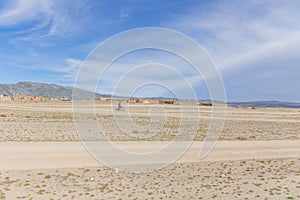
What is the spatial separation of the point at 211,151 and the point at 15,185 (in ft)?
34.9

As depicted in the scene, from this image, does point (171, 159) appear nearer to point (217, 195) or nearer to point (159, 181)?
point (159, 181)

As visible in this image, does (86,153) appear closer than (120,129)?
Yes

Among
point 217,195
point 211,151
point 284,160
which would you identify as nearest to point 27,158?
point 217,195

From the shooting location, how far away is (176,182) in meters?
10.2

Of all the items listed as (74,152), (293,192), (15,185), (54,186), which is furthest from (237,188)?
(74,152)

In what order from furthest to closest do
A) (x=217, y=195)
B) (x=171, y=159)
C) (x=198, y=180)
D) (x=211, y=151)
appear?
(x=211, y=151), (x=171, y=159), (x=198, y=180), (x=217, y=195)

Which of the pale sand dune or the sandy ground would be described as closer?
the pale sand dune

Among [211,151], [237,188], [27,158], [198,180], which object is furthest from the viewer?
[211,151]

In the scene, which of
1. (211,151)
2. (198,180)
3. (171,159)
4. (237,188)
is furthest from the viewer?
(211,151)

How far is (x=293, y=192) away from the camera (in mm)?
9531

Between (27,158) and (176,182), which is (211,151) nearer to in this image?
(176,182)

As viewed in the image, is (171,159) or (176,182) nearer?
(176,182)

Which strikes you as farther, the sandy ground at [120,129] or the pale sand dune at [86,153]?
the sandy ground at [120,129]

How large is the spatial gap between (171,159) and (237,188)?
461cm
